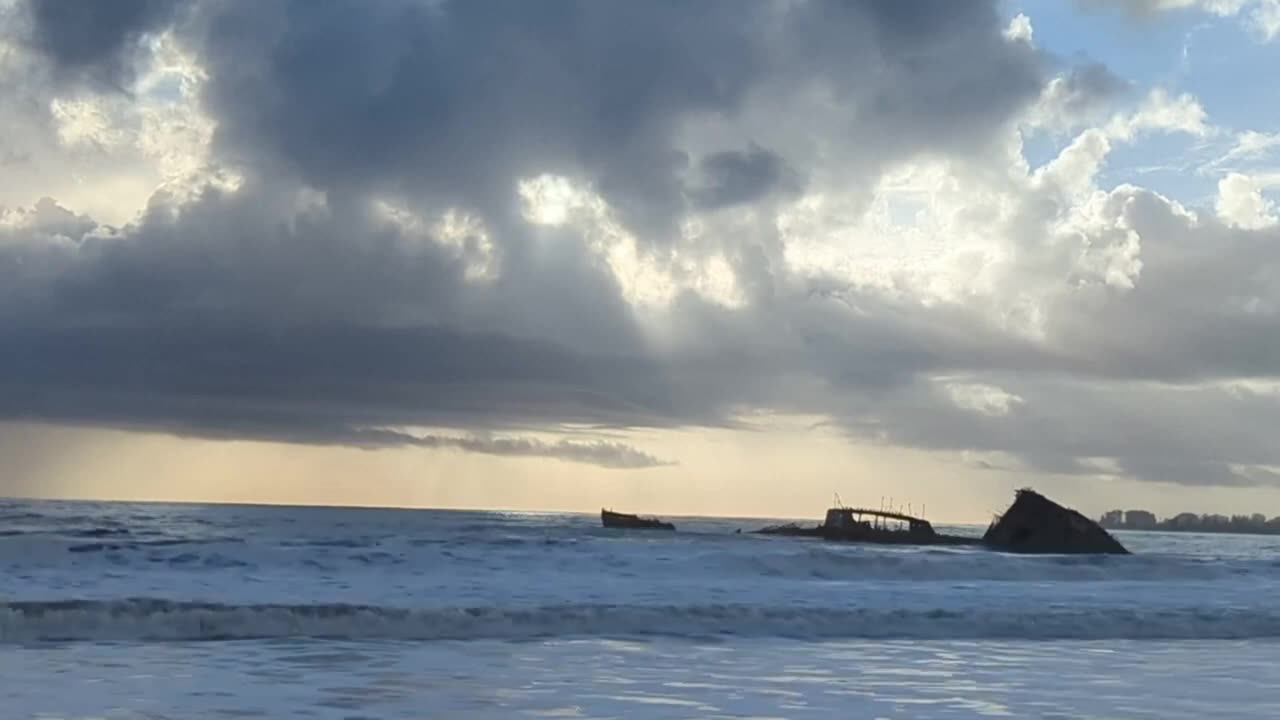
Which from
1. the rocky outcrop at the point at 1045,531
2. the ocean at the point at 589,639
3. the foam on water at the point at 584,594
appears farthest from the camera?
the rocky outcrop at the point at 1045,531

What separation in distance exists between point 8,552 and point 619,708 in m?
31.3

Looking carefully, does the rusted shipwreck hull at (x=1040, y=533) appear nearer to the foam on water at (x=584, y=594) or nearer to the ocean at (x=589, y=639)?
the foam on water at (x=584, y=594)

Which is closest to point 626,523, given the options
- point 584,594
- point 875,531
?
point 875,531

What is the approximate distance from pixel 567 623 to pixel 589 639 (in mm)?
2106

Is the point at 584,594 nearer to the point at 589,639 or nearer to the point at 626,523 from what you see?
the point at 589,639

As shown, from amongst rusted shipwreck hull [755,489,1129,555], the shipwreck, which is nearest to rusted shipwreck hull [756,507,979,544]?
Result: rusted shipwreck hull [755,489,1129,555]

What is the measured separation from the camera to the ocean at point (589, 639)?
13.8 metres

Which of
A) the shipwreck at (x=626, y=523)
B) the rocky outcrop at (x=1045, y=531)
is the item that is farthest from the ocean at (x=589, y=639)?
the shipwreck at (x=626, y=523)

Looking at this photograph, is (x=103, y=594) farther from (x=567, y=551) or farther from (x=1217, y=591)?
(x=1217, y=591)

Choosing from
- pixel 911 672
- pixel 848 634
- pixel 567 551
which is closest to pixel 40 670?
pixel 911 672

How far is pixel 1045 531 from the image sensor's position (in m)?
69.4

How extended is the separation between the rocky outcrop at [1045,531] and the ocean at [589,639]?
1022 inches

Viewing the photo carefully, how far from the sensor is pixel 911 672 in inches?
672

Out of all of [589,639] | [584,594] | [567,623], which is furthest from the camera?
[584,594]
